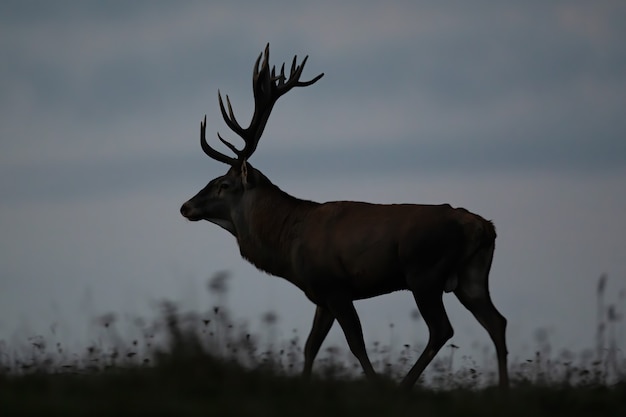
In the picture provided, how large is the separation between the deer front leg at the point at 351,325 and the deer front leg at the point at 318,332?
1.40 feet

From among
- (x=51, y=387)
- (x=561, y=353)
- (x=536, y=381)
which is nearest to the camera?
(x=51, y=387)

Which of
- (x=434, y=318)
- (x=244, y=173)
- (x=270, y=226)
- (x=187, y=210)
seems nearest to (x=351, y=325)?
(x=434, y=318)

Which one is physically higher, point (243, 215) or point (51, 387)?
point (243, 215)

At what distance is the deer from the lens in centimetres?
952

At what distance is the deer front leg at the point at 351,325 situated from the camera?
31.6 feet

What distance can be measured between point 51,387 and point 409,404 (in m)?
2.29

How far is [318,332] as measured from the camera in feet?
33.8

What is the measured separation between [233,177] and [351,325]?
2299 mm

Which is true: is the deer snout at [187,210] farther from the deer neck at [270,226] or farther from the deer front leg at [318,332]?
the deer front leg at [318,332]

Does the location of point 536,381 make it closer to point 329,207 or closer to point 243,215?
point 329,207

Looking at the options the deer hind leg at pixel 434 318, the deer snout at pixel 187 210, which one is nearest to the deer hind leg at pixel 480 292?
the deer hind leg at pixel 434 318

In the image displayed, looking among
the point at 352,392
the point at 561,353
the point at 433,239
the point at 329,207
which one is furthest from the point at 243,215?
the point at 352,392

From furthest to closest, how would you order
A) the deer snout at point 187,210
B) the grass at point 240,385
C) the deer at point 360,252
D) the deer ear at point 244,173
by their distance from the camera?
the deer snout at point 187,210 < the deer ear at point 244,173 < the deer at point 360,252 < the grass at point 240,385

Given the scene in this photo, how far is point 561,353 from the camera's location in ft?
29.7
